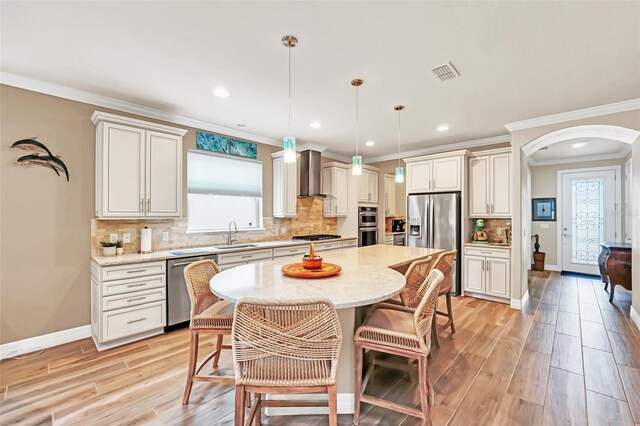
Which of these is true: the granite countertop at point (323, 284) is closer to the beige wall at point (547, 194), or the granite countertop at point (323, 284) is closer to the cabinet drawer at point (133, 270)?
the cabinet drawer at point (133, 270)

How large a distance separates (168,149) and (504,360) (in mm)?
4178

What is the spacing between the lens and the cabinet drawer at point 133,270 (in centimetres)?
286

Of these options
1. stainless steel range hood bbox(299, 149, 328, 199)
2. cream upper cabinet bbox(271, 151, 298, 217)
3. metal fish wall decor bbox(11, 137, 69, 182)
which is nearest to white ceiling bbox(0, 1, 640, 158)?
metal fish wall decor bbox(11, 137, 69, 182)

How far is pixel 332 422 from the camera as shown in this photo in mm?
1398

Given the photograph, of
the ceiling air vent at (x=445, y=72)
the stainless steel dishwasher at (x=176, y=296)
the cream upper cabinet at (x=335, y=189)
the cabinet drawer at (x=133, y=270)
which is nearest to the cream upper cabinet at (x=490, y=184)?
the cream upper cabinet at (x=335, y=189)

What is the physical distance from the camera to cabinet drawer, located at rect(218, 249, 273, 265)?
12.0 ft

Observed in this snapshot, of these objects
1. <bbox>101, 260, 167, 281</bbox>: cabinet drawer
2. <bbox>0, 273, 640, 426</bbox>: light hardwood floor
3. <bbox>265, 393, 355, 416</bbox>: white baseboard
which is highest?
<bbox>101, 260, 167, 281</bbox>: cabinet drawer

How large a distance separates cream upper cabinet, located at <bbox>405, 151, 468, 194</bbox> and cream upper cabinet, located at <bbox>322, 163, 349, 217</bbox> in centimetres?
123

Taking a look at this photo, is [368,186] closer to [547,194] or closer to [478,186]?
[478,186]

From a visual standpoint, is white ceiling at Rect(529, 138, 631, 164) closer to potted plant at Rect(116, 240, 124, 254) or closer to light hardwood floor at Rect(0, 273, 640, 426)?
light hardwood floor at Rect(0, 273, 640, 426)

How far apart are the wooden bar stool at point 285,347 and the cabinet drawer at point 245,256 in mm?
2412

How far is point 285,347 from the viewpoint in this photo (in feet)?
4.43

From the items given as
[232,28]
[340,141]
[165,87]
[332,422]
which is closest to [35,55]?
[165,87]

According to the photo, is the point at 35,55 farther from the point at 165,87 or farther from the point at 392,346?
the point at 392,346
